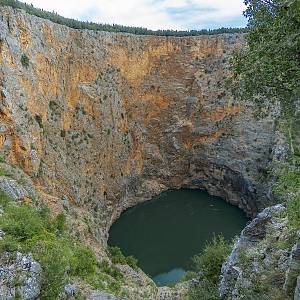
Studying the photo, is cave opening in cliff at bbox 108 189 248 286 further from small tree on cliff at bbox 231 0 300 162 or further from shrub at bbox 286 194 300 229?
small tree on cliff at bbox 231 0 300 162

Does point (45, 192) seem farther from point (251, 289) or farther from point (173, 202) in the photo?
point (173, 202)

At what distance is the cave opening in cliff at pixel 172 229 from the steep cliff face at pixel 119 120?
1.37 metres

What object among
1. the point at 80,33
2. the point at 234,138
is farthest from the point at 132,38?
the point at 234,138

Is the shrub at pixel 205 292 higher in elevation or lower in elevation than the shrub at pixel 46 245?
lower

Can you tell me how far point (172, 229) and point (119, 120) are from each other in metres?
12.3

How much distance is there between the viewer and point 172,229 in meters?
38.2

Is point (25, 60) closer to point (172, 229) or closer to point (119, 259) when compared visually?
point (119, 259)

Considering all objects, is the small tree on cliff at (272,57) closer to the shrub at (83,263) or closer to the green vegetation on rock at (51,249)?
the green vegetation on rock at (51,249)

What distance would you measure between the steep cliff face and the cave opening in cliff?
1.37 m

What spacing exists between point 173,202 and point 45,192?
20808 mm

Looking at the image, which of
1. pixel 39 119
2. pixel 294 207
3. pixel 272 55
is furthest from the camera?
pixel 39 119

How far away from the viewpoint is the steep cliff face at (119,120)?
2692 centimetres

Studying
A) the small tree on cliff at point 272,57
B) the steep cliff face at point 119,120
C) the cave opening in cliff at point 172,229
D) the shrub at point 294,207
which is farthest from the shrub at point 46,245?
the cave opening in cliff at point 172,229

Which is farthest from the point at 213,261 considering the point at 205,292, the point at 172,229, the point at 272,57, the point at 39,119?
the point at 172,229
